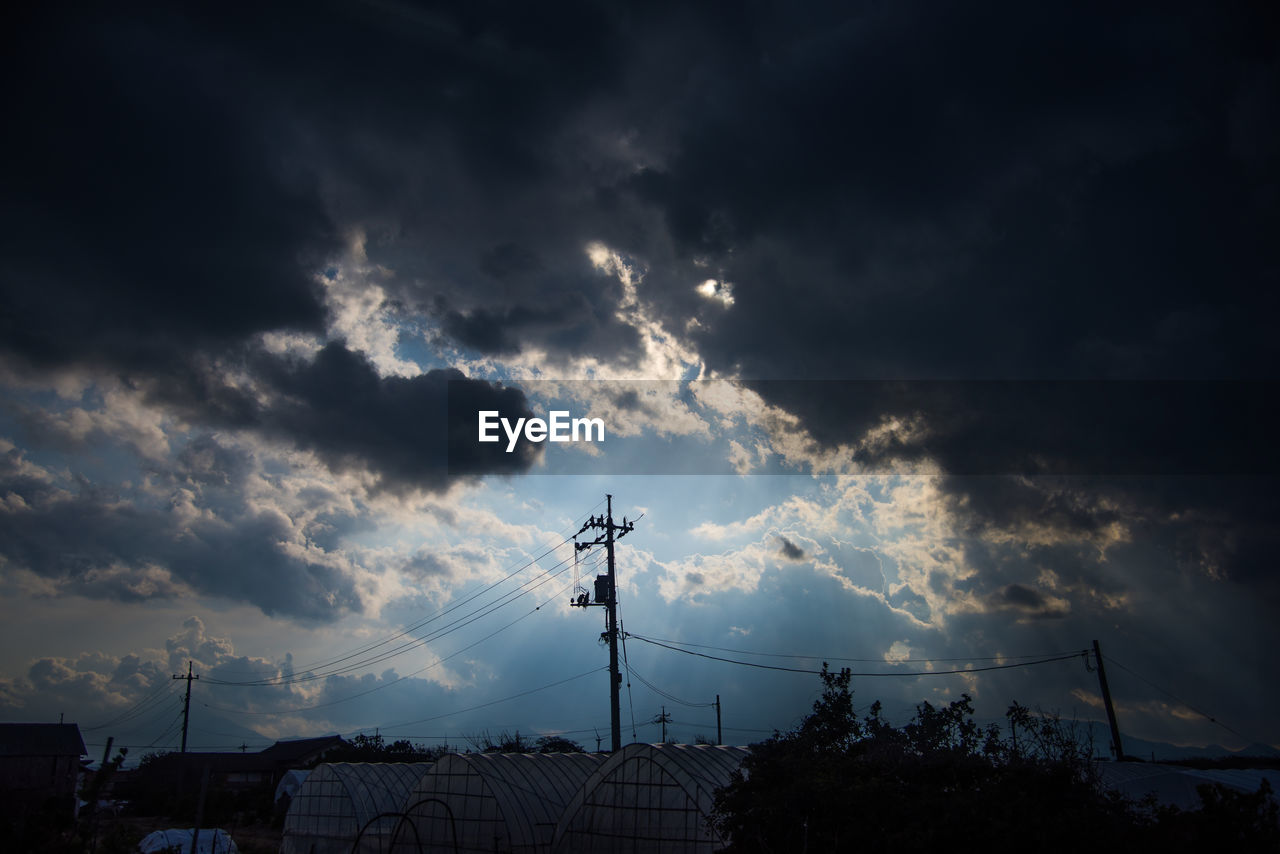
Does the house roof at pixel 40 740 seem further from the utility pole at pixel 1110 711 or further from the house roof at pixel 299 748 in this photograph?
the utility pole at pixel 1110 711

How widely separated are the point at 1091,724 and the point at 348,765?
37.3 m

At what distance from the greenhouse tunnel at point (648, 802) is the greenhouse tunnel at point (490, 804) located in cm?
388

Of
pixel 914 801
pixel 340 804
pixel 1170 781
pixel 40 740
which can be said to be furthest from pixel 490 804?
pixel 40 740

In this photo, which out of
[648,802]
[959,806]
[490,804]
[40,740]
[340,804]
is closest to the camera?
[959,806]

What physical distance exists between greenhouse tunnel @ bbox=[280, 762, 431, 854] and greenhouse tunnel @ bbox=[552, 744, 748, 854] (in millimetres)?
15324

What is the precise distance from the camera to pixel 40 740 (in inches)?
2579

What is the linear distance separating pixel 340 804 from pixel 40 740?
156ft

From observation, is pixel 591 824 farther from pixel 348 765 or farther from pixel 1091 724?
pixel 348 765

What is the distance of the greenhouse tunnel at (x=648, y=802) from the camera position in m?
22.0

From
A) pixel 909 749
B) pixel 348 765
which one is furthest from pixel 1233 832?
pixel 348 765

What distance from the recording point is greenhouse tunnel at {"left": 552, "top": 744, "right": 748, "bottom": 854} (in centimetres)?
2200

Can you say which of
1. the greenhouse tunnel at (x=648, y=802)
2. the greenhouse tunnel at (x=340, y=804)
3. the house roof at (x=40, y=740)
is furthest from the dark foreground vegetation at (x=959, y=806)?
the house roof at (x=40, y=740)

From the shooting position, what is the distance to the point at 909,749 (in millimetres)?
17062

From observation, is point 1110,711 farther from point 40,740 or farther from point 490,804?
point 40,740
